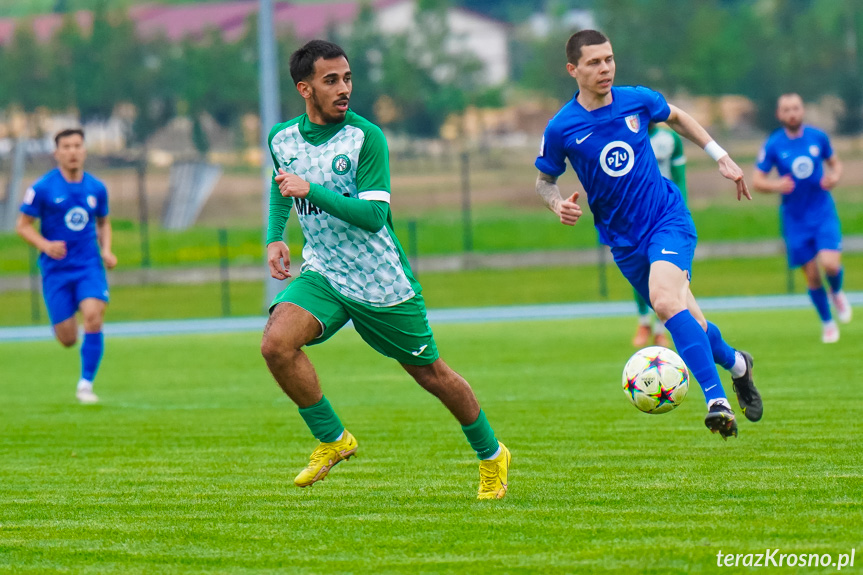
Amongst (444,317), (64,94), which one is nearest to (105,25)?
(64,94)

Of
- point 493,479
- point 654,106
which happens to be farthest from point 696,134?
point 493,479

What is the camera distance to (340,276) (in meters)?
6.06

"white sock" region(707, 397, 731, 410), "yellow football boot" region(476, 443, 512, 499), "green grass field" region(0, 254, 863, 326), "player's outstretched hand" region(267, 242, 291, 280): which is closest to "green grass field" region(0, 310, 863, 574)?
"yellow football boot" region(476, 443, 512, 499)

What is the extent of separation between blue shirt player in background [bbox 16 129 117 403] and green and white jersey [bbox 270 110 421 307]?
5.30m

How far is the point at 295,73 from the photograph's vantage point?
6.04 m

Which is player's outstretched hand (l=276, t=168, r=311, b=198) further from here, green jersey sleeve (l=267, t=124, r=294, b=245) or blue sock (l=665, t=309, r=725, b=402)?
blue sock (l=665, t=309, r=725, b=402)

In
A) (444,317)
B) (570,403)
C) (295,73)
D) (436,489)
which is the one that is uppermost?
(295,73)

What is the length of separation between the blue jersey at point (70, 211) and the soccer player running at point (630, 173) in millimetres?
5175

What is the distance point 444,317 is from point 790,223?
8924mm

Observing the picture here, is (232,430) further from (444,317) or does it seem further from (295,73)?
(444,317)

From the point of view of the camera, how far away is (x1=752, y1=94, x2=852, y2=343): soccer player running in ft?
42.5

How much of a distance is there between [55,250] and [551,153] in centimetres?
517

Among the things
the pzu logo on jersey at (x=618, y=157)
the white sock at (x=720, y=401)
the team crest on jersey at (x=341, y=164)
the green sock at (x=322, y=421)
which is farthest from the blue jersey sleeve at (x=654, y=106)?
the green sock at (x=322, y=421)

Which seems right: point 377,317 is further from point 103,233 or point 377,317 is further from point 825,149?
point 825,149
